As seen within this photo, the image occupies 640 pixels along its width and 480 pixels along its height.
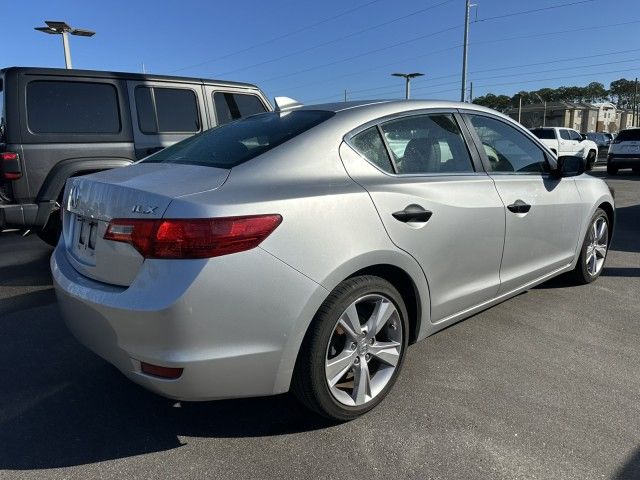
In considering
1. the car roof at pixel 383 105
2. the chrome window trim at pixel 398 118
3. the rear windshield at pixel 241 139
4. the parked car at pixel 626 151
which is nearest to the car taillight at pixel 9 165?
the rear windshield at pixel 241 139

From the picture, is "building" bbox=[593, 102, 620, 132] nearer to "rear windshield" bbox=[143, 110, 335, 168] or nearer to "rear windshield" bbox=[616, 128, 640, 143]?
"rear windshield" bbox=[616, 128, 640, 143]

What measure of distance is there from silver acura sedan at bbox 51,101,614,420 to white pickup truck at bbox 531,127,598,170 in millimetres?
19473

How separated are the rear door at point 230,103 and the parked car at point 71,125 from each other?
0.46ft

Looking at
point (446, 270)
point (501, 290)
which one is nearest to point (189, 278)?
point (446, 270)

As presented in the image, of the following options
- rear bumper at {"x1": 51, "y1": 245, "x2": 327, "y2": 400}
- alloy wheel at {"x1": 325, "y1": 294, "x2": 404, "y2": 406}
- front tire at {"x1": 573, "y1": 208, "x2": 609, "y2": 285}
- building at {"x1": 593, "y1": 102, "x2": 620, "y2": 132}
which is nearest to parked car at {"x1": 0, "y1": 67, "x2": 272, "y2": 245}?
rear bumper at {"x1": 51, "y1": 245, "x2": 327, "y2": 400}

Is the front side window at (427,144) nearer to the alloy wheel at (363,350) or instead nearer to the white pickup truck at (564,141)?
the alloy wheel at (363,350)

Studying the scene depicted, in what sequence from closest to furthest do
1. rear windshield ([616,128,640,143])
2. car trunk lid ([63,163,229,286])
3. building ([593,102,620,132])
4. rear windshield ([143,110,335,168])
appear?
car trunk lid ([63,163,229,286]) → rear windshield ([143,110,335,168]) → rear windshield ([616,128,640,143]) → building ([593,102,620,132])

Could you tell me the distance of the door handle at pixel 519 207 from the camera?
3.26 m

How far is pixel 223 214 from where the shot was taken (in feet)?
6.59

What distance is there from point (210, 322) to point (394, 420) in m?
1.17

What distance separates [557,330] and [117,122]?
4.90 m

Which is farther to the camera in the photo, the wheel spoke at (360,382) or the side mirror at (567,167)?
the side mirror at (567,167)

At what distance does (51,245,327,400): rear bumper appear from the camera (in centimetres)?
196

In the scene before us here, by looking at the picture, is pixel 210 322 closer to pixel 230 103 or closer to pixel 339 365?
pixel 339 365
